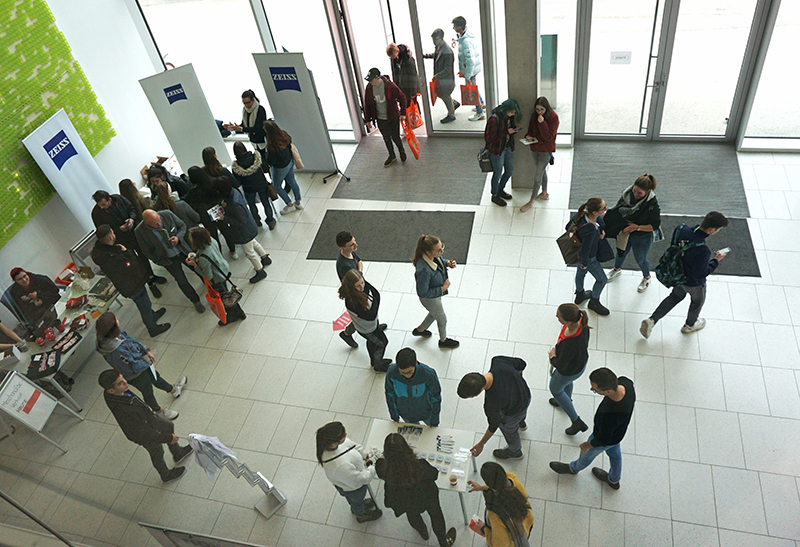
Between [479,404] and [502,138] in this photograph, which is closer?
[479,404]

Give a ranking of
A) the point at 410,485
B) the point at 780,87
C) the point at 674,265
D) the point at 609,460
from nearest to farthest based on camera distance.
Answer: the point at 410,485 < the point at 609,460 < the point at 674,265 < the point at 780,87

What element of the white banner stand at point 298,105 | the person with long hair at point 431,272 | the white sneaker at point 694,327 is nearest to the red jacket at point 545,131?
the person with long hair at point 431,272

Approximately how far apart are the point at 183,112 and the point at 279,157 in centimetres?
186

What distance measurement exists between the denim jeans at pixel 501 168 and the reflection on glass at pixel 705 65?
2635 mm

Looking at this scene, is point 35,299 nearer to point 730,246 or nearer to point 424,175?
point 424,175

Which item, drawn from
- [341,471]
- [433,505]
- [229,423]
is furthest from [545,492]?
[229,423]

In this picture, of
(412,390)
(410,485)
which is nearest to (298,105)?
(412,390)

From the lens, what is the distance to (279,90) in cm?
827

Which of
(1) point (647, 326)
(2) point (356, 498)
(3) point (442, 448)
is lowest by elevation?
(1) point (647, 326)

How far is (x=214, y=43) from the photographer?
9.82m

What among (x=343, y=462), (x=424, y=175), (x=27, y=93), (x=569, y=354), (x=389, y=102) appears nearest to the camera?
(x=343, y=462)

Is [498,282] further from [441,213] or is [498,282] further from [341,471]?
[341,471]

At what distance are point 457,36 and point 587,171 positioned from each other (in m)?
2.74

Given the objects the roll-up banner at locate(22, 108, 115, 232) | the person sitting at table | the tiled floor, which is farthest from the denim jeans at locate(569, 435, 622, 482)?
the roll-up banner at locate(22, 108, 115, 232)
